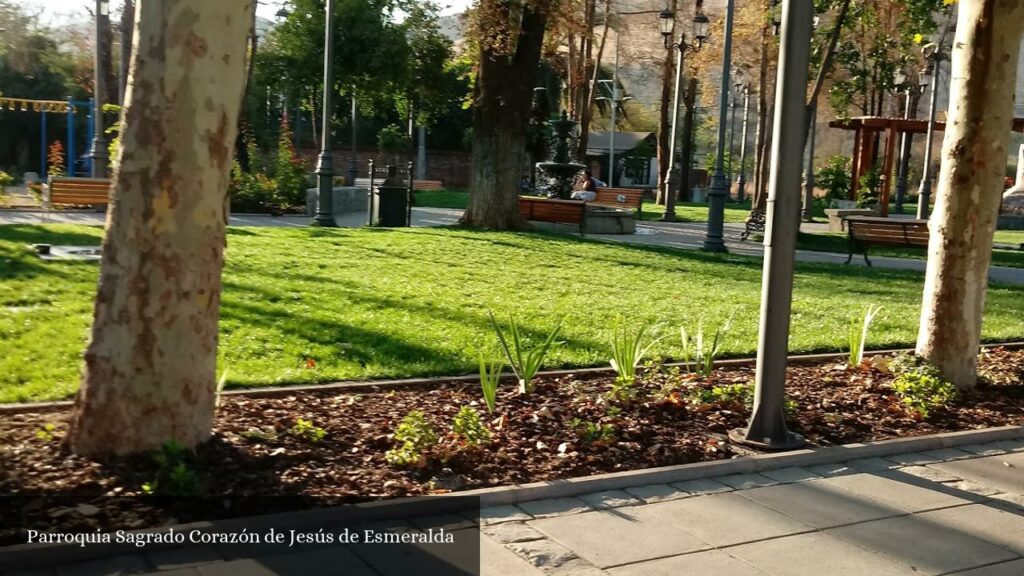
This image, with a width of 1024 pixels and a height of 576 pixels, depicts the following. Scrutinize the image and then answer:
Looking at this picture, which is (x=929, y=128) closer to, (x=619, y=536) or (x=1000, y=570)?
(x=1000, y=570)

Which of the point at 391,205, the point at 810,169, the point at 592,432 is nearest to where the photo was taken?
the point at 592,432

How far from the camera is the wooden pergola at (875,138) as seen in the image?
34.4 metres

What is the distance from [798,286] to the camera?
13805 millimetres

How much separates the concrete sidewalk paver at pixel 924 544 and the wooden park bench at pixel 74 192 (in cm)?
1826

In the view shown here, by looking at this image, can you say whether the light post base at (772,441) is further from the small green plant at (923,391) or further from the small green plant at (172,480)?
the small green plant at (172,480)

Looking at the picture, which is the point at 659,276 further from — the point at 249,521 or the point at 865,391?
the point at 249,521

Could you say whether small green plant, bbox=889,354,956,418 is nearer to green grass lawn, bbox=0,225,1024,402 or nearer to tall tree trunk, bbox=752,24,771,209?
green grass lawn, bbox=0,225,1024,402

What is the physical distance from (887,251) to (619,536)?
18.0 meters

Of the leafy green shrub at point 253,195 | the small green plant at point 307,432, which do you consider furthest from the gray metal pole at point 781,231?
the leafy green shrub at point 253,195

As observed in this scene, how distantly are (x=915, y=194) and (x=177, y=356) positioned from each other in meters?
58.5

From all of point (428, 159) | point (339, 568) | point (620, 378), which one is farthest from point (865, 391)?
point (428, 159)

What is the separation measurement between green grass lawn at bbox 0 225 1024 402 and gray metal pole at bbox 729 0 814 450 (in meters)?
2.18

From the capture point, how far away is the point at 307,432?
5426 mm

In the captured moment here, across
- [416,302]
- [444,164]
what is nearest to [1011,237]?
[416,302]
